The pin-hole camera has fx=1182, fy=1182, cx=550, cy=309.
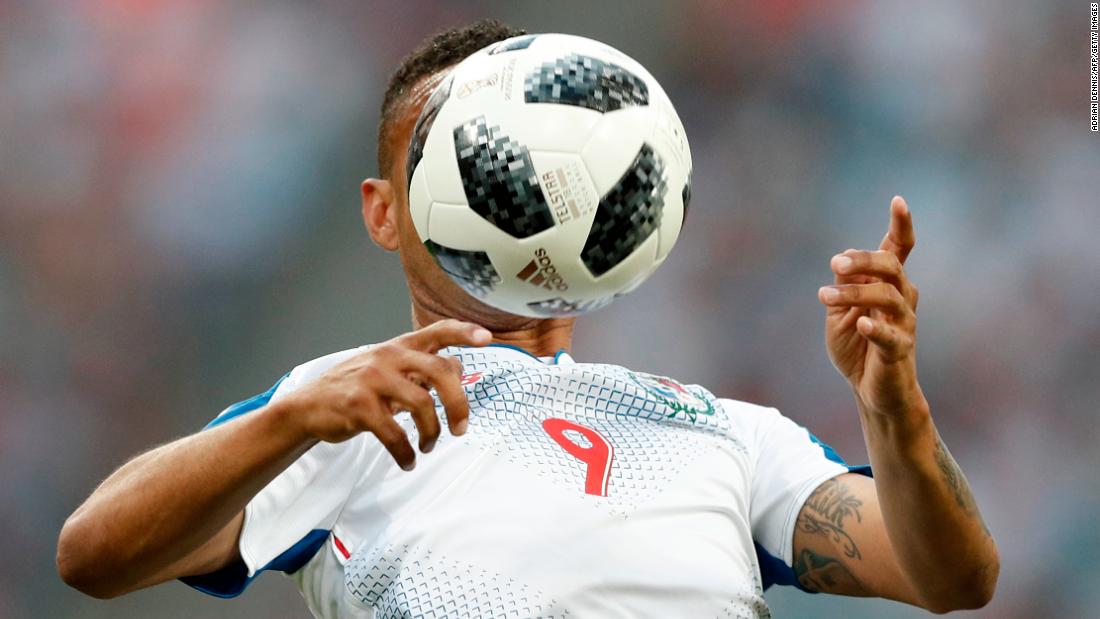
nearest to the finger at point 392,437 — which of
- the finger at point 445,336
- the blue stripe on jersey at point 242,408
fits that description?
the finger at point 445,336

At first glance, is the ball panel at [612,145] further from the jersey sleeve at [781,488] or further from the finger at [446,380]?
the jersey sleeve at [781,488]

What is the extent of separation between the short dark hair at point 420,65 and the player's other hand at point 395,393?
0.90 meters

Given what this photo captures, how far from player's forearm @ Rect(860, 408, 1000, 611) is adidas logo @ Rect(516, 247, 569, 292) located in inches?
25.6

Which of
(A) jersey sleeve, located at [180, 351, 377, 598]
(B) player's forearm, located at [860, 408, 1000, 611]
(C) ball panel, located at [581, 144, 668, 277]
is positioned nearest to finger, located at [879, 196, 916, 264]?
(B) player's forearm, located at [860, 408, 1000, 611]

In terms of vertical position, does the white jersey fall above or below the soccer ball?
below

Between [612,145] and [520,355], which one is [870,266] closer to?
[612,145]

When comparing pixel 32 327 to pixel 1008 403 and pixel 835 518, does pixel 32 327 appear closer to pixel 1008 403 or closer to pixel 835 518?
pixel 835 518

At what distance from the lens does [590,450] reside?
2.26 metres

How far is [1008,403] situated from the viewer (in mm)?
4816

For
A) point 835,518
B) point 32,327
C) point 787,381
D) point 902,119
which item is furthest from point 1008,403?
point 32,327

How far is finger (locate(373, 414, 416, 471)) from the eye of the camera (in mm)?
1690

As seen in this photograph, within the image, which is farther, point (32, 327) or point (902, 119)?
point (902, 119)

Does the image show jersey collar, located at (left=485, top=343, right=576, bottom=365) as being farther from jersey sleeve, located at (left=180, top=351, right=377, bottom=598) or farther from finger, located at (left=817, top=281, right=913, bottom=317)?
finger, located at (left=817, top=281, right=913, bottom=317)

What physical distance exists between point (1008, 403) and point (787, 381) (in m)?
0.89
